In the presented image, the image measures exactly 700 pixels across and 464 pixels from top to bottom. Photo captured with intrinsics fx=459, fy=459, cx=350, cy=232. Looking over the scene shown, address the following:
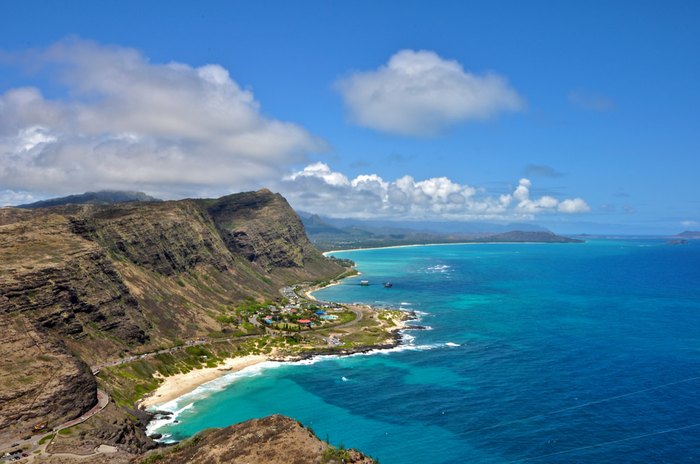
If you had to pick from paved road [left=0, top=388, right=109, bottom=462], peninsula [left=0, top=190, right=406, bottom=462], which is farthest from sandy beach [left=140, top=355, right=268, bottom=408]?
paved road [left=0, top=388, right=109, bottom=462]

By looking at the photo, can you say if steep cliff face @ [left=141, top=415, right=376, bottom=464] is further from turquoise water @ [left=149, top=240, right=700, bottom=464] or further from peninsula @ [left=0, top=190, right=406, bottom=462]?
turquoise water @ [left=149, top=240, right=700, bottom=464]

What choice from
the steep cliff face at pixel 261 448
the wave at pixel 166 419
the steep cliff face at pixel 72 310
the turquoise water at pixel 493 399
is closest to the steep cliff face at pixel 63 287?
the steep cliff face at pixel 72 310

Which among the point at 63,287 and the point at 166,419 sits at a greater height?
the point at 63,287

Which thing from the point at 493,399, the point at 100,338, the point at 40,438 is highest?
the point at 100,338

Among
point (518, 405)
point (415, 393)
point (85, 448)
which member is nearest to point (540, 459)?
point (518, 405)

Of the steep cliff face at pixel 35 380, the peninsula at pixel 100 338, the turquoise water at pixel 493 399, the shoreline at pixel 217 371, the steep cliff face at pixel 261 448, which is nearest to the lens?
the steep cliff face at pixel 261 448

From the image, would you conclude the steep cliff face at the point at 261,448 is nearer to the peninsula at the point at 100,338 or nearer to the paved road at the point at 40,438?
the peninsula at the point at 100,338

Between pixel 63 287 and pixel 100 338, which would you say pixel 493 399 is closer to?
pixel 100 338

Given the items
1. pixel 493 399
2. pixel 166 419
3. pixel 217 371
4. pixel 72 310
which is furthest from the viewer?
pixel 217 371

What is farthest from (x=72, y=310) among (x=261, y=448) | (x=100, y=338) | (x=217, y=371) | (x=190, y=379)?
(x=261, y=448)
